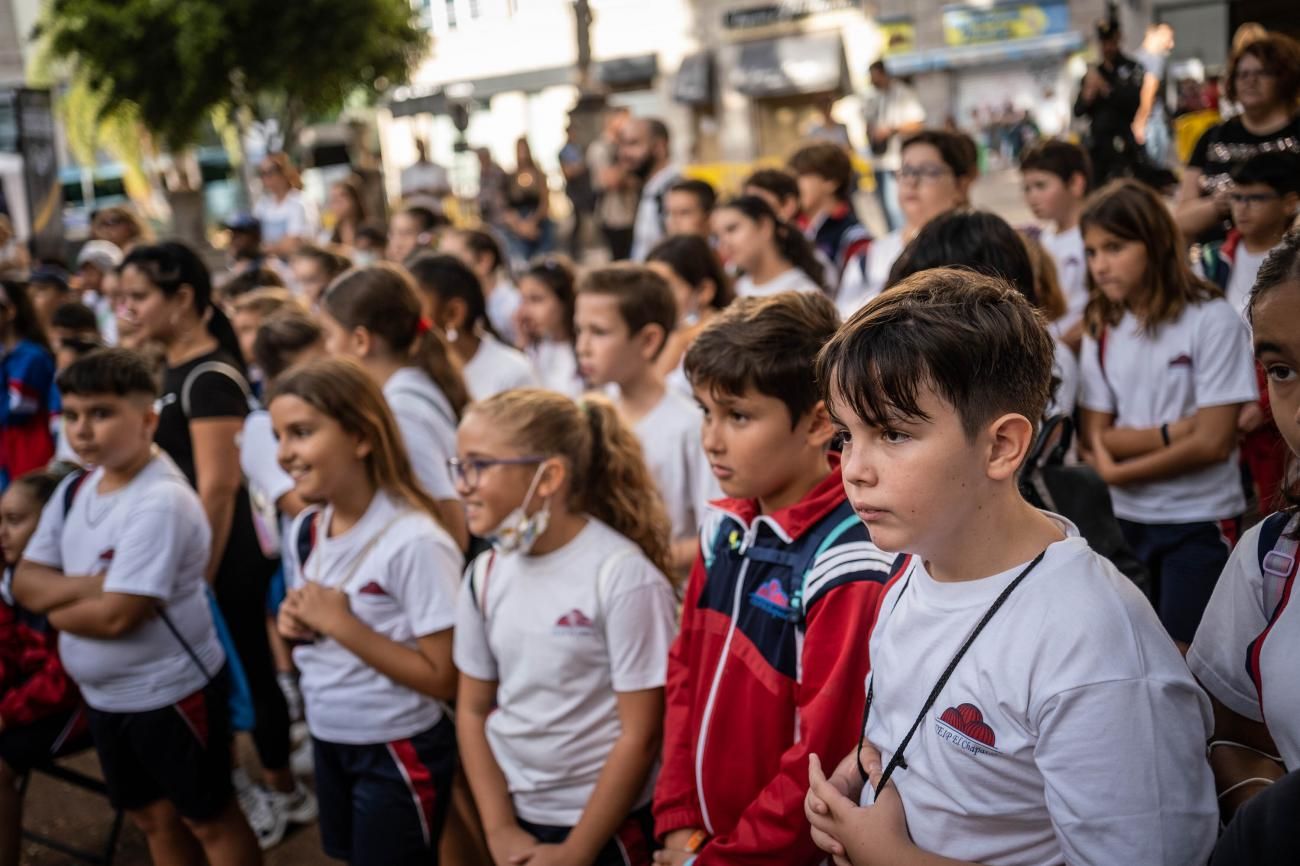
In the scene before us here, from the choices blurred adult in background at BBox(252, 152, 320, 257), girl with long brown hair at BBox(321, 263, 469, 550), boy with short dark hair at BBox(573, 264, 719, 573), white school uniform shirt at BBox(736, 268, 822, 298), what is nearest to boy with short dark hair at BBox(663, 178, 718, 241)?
white school uniform shirt at BBox(736, 268, 822, 298)

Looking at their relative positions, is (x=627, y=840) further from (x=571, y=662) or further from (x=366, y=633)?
(x=366, y=633)

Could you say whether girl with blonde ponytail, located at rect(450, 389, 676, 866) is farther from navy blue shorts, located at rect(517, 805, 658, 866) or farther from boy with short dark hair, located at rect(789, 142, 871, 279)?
boy with short dark hair, located at rect(789, 142, 871, 279)

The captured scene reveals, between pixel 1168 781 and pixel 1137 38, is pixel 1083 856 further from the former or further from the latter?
pixel 1137 38

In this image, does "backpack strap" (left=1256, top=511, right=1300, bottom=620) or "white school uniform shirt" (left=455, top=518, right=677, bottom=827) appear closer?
"backpack strap" (left=1256, top=511, right=1300, bottom=620)

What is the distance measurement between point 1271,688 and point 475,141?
33.3 metres

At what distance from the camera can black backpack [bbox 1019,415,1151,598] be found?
82.7 inches

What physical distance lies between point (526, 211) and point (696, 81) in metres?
16.0

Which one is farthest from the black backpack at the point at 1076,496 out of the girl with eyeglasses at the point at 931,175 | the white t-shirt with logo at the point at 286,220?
the white t-shirt with logo at the point at 286,220

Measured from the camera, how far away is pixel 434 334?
4.07m

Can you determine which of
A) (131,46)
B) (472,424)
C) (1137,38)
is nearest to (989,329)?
(472,424)

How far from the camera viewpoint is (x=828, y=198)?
6230 mm

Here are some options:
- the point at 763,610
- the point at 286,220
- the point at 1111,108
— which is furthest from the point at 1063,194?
the point at 286,220

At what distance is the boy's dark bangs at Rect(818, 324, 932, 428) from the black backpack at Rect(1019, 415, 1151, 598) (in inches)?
28.4

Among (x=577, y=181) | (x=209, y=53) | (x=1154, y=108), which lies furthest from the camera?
(x=209, y=53)
